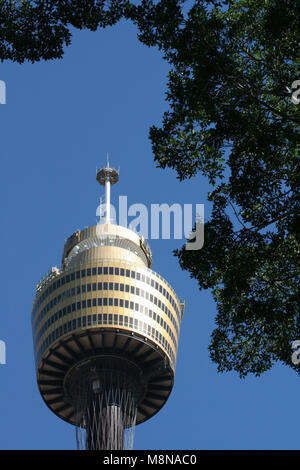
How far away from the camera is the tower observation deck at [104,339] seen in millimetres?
118812

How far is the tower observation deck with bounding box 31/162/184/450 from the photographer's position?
119 m

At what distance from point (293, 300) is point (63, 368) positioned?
95.1 m

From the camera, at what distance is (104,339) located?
11975 cm
